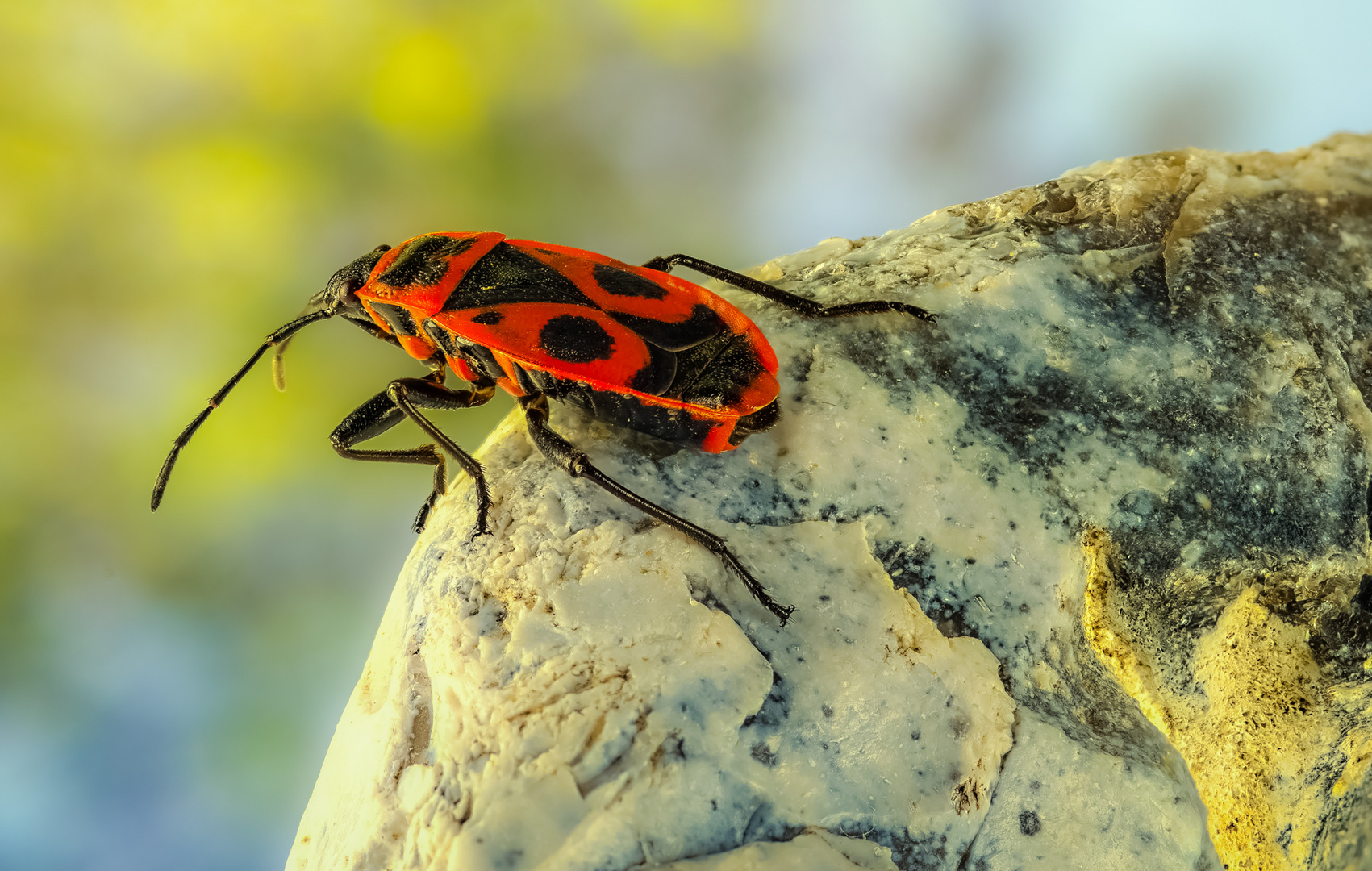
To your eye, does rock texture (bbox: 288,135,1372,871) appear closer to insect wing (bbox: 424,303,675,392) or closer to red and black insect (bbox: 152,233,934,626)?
red and black insect (bbox: 152,233,934,626)

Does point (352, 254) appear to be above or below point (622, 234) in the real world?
below

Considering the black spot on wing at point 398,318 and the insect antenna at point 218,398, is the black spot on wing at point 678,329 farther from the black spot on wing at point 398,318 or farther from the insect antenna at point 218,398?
the insect antenna at point 218,398

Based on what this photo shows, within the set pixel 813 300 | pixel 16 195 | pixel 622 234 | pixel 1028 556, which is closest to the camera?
pixel 1028 556

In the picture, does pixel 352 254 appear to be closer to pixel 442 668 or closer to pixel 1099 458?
pixel 442 668

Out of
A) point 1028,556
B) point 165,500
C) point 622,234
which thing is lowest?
point 165,500

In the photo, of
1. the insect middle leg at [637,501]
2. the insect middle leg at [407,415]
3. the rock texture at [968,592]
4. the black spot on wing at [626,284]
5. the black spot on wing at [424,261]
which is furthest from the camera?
the insect middle leg at [407,415]

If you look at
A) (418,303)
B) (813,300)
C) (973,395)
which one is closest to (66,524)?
(418,303)

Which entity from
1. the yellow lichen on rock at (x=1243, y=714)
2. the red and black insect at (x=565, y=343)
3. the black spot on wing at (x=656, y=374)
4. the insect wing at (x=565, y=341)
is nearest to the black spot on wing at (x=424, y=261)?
the red and black insect at (x=565, y=343)
